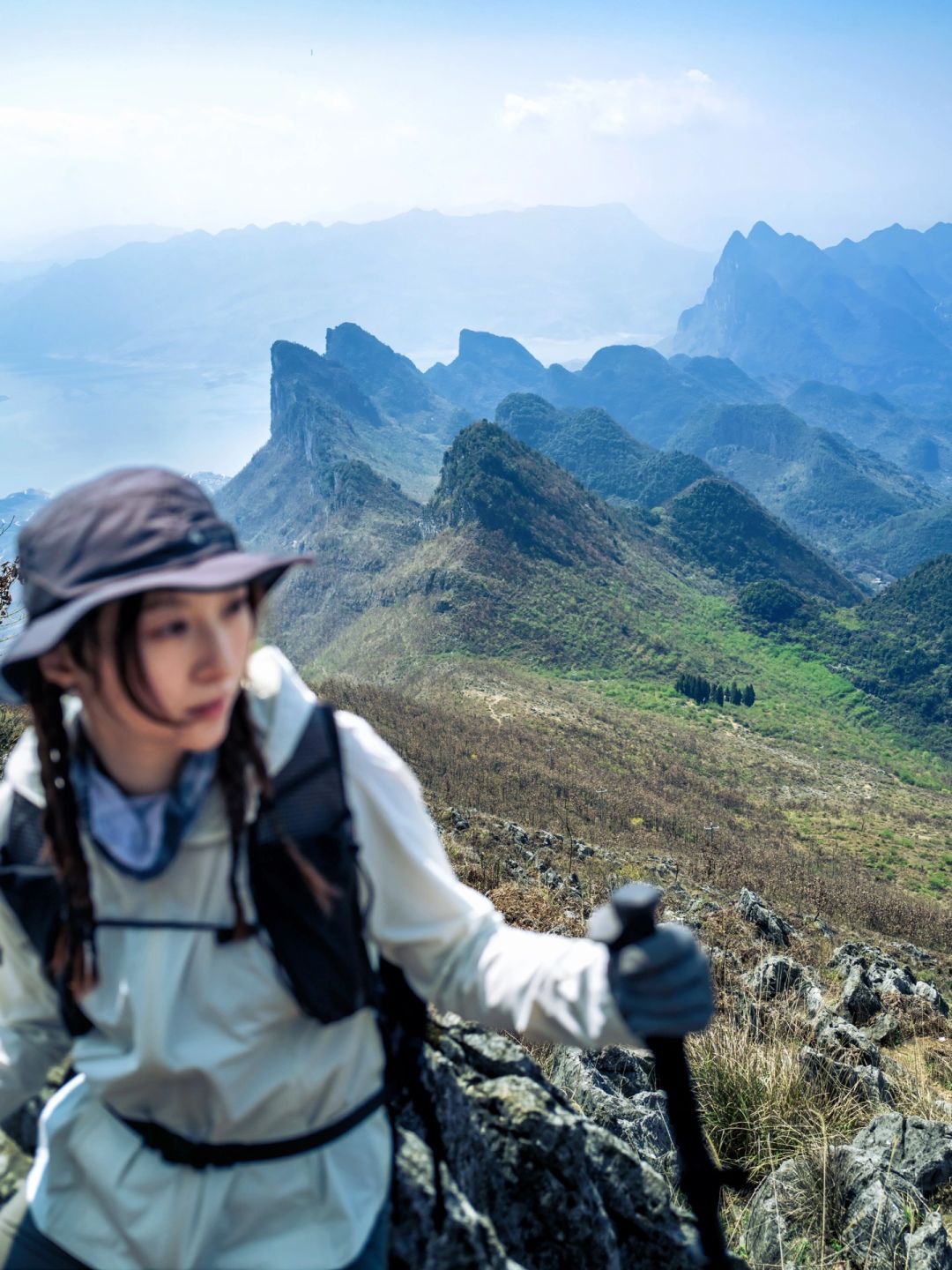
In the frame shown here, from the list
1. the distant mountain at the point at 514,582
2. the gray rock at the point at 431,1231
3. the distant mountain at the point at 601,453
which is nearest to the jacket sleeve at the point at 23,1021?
the gray rock at the point at 431,1231

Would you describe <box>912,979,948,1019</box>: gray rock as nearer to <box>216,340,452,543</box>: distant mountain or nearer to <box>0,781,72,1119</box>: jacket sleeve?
<box>0,781,72,1119</box>: jacket sleeve

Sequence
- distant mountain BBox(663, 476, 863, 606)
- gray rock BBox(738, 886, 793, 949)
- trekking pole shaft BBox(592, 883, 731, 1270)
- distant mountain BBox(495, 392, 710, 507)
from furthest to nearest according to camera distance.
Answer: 1. distant mountain BBox(495, 392, 710, 507)
2. distant mountain BBox(663, 476, 863, 606)
3. gray rock BBox(738, 886, 793, 949)
4. trekking pole shaft BBox(592, 883, 731, 1270)

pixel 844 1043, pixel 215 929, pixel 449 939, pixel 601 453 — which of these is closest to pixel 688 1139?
pixel 449 939

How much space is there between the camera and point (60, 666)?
1549mm

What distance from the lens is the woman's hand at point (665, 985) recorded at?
1489 millimetres

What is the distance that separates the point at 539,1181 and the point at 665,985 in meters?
1.24

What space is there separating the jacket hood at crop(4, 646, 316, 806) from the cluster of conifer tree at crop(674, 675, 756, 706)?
55548 millimetres

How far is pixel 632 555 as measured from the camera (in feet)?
260

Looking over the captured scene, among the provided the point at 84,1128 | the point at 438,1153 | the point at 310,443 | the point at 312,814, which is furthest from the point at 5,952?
the point at 310,443

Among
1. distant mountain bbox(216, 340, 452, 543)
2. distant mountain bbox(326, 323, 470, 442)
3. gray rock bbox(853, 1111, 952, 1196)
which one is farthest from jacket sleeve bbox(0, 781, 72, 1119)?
distant mountain bbox(326, 323, 470, 442)

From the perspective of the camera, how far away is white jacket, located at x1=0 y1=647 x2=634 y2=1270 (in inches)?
62.2

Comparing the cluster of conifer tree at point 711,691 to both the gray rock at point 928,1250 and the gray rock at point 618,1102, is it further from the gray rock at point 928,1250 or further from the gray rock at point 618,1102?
the gray rock at point 928,1250

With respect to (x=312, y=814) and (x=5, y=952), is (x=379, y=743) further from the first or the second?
(x=5, y=952)

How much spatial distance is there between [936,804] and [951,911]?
2154 centimetres
